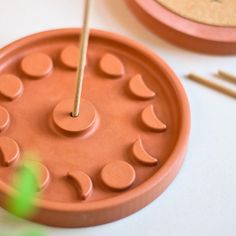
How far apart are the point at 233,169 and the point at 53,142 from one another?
0.22 meters

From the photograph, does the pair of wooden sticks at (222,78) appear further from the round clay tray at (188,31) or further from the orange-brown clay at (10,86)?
the orange-brown clay at (10,86)

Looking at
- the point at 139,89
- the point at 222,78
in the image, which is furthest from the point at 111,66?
the point at 222,78

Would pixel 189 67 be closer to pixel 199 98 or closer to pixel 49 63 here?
pixel 199 98

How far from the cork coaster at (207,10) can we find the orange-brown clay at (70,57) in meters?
0.17

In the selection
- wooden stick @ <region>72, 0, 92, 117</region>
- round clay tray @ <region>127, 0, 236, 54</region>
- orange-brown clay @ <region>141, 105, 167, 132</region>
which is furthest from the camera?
round clay tray @ <region>127, 0, 236, 54</region>

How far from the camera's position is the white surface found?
0.60 meters

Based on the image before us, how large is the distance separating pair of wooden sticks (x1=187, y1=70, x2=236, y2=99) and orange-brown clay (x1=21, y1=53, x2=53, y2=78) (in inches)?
7.8

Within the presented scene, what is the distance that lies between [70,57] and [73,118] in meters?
0.11

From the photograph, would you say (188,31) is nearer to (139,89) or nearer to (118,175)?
(139,89)

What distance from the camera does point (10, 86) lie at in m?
0.69

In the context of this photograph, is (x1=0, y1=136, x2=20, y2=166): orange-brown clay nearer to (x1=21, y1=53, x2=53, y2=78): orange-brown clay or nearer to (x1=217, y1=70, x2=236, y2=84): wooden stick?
(x1=21, y1=53, x2=53, y2=78): orange-brown clay

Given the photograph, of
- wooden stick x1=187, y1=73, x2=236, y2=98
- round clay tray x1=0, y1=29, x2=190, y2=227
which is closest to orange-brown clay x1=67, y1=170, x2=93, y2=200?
round clay tray x1=0, y1=29, x2=190, y2=227

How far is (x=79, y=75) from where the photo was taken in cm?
60

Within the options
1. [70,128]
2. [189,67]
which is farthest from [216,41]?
[70,128]
